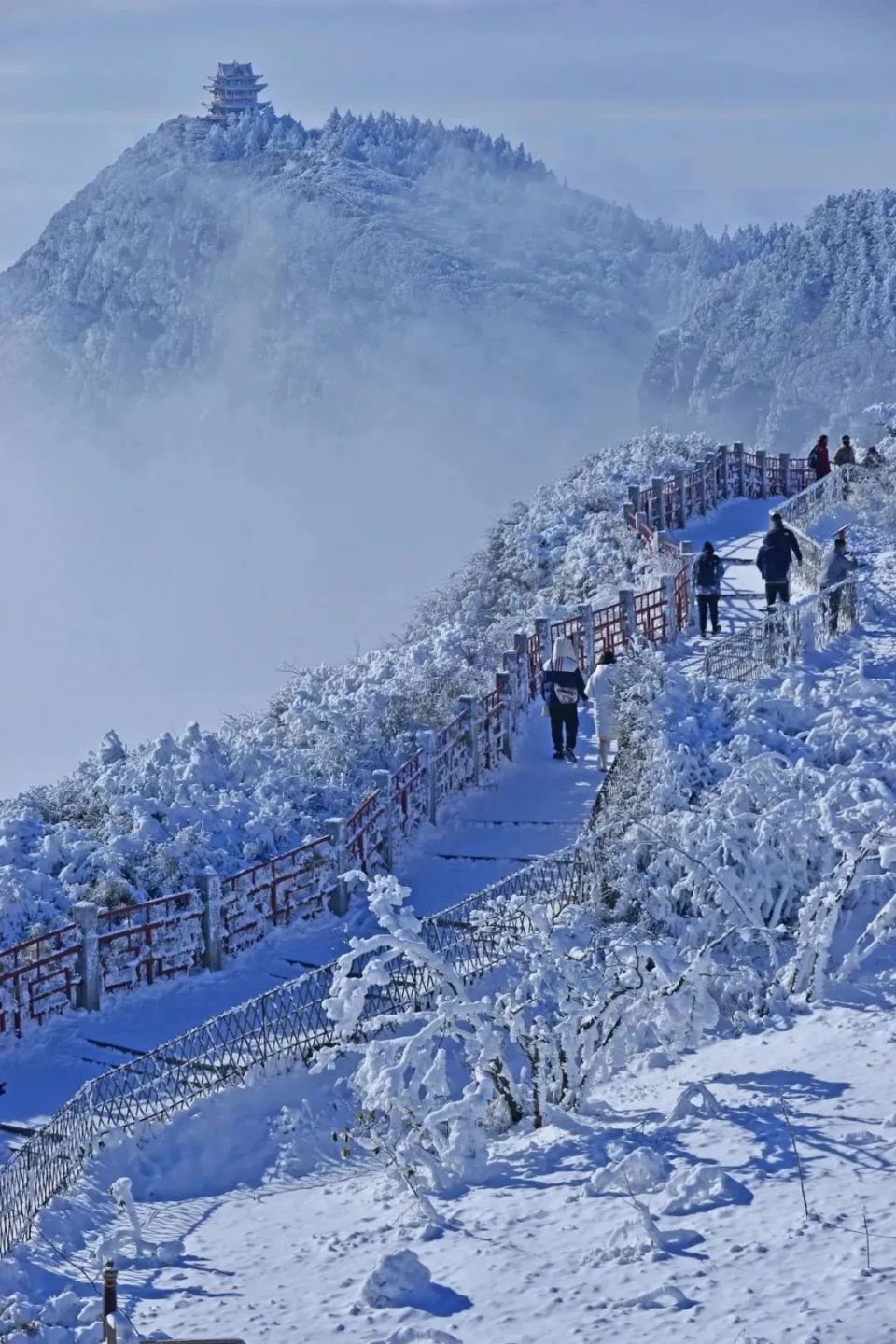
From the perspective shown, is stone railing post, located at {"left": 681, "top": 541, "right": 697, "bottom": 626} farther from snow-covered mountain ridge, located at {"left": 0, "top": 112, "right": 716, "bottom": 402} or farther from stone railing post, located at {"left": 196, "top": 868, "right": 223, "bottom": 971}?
snow-covered mountain ridge, located at {"left": 0, "top": 112, "right": 716, "bottom": 402}

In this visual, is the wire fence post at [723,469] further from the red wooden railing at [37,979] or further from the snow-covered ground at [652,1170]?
the red wooden railing at [37,979]

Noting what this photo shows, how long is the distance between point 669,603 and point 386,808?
237 inches

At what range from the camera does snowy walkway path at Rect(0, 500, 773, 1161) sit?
15.2 meters

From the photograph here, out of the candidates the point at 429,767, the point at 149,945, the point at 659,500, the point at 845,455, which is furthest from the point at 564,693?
the point at 659,500

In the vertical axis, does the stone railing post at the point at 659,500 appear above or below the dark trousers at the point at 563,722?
above

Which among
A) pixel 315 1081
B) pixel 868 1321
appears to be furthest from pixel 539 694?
pixel 868 1321

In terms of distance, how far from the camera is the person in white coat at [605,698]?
18.6 metres

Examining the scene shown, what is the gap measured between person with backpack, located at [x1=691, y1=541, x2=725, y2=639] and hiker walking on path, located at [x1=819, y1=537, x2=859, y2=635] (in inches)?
66.2

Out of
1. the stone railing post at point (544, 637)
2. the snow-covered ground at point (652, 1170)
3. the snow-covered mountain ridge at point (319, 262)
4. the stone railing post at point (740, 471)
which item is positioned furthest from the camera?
the snow-covered mountain ridge at point (319, 262)

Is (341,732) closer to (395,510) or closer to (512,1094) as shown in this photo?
(512,1094)

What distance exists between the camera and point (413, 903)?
1803 cm

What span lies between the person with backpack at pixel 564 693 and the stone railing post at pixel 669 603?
10.4 feet

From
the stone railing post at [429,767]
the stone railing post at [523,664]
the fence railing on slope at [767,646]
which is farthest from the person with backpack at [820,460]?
the stone railing post at [429,767]

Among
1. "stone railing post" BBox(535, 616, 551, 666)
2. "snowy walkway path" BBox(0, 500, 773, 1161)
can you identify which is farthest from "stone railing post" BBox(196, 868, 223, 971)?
"stone railing post" BBox(535, 616, 551, 666)
